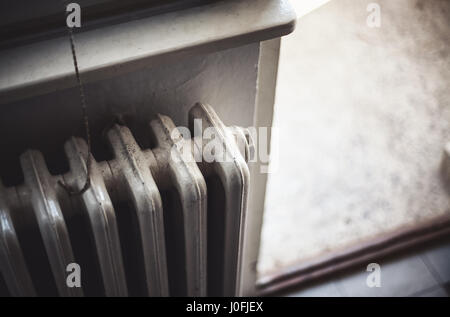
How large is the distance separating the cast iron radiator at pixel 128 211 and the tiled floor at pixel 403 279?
0.59 meters

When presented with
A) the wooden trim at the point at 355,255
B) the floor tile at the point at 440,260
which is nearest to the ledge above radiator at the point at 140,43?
the wooden trim at the point at 355,255

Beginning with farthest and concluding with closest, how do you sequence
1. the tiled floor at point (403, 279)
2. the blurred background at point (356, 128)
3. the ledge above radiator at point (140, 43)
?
the blurred background at point (356, 128)
the tiled floor at point (403, 279)
the ledge above radiator at point (140, 43)

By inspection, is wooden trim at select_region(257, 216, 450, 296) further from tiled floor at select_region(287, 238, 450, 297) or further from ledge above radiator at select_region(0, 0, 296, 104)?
ledge above radiator at select_region(0, 0, 296, 104)

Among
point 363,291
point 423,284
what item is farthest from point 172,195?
point 423,284

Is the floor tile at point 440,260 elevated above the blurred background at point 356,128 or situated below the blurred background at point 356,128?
below

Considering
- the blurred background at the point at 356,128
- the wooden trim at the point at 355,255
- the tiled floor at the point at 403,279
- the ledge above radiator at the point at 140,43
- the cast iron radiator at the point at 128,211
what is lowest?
the tiled floor at the point at 403,279

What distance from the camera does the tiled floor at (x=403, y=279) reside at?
4.99ft

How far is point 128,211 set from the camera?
3.16ft

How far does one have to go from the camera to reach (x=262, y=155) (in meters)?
1.15

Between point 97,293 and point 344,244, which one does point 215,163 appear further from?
point 344,244

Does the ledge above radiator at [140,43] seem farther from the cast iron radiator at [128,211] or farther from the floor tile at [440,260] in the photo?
the floor tile at [440,260]

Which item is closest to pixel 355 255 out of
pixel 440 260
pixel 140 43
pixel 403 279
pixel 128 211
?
pixel 403 279

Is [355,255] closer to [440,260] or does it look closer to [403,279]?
[403,279]

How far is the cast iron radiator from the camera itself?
0.81 meters
